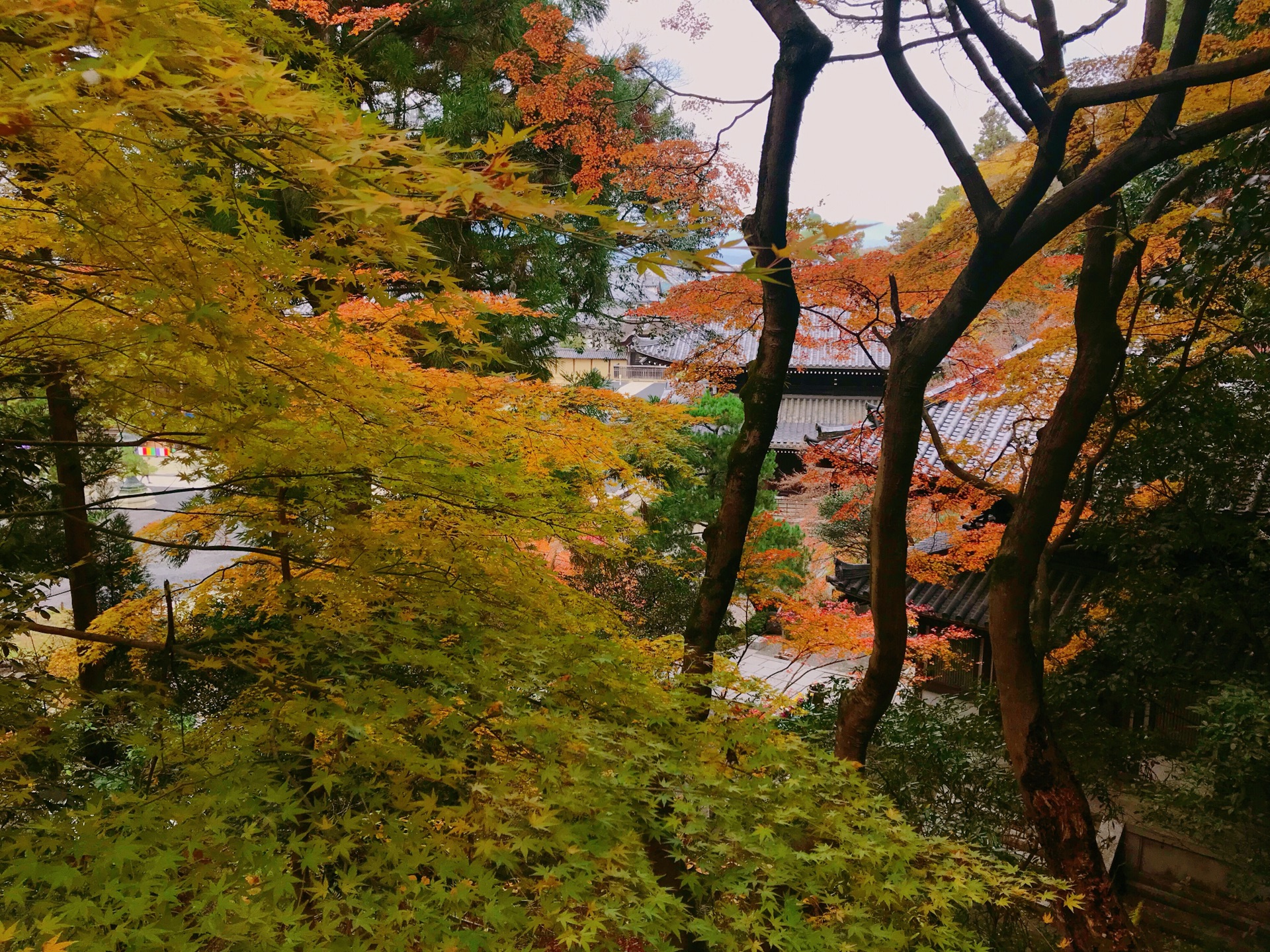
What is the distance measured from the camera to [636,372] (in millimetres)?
24562

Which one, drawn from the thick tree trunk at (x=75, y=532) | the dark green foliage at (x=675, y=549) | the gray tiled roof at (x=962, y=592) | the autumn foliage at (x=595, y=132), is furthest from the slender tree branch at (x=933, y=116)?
the thick tree trunk at (x=75, y=532)

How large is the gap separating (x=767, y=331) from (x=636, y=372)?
1998 cm

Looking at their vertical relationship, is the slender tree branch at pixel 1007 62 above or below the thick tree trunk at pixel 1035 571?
above

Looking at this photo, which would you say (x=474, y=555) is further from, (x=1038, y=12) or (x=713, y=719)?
(x=1038, y=12)

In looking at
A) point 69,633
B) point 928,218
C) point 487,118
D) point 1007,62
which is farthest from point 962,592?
point 928,218

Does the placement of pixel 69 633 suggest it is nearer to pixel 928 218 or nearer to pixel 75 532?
pixel 75 532

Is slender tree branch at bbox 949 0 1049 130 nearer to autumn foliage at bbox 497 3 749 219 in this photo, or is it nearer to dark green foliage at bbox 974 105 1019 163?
autumn foliage at bbox 497 3 749 219

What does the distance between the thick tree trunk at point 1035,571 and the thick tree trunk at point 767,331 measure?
→ 1.72m

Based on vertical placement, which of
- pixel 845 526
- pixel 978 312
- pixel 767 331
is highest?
pixel 978 312

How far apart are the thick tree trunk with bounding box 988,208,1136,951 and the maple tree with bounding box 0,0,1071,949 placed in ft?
6.92

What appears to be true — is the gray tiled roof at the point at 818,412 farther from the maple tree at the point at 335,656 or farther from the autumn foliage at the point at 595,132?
the maple tree at the point at 335,656

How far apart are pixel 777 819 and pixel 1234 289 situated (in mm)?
5552

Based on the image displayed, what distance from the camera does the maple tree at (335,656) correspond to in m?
1.65

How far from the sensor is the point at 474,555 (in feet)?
11.8
